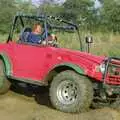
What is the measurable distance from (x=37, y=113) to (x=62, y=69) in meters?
1.22

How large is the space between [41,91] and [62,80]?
2190 mm

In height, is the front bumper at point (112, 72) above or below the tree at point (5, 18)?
below

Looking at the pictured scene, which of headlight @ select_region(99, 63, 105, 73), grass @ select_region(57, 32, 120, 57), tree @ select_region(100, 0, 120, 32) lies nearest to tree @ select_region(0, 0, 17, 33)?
tree @ select_region(100, 0, 120, 32)

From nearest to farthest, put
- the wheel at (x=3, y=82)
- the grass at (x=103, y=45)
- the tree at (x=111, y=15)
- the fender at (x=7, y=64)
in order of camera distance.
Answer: the fender at (x=7, y=64) < the wheel at (x=3, y=82) < the grass at (x=103, y=45) < the tree at (x=111, y=15)

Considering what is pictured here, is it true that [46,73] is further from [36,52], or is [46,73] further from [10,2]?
[10,2]

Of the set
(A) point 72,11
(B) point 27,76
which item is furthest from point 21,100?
(A) point 72,11

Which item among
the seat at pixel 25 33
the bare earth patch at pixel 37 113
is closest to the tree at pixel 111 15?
the seat at pixel 25 33

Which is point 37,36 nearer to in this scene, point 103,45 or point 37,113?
point 37,113

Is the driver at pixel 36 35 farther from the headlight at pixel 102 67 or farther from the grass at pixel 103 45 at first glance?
the grass at pixel 103 45

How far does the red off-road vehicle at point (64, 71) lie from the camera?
351 inches

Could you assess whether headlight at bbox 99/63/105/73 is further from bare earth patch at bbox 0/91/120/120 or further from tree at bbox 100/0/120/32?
tree at bbox 100/0/120/32

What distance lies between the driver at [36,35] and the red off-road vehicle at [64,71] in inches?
5.0

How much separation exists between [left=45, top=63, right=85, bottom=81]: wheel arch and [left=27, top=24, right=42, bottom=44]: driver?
39.6 inches

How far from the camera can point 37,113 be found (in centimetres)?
877
